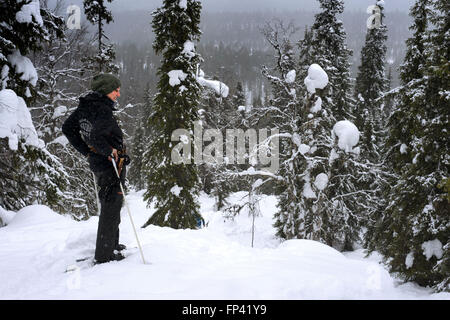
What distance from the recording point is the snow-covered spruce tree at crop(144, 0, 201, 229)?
14.1 metres

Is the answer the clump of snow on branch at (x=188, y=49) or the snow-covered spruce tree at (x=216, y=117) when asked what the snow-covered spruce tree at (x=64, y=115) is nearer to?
the clump of snow on branch at (x=188, y=49)

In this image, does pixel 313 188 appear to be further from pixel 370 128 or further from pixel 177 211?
pixel 370 128

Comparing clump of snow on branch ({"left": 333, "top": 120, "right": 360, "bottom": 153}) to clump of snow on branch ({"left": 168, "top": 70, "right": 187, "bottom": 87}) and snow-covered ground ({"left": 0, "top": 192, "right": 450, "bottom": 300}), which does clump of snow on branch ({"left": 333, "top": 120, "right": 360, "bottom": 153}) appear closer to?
snow-covered ground ({"left": 0, "top": 192, "right": 450, "bottom": 300})

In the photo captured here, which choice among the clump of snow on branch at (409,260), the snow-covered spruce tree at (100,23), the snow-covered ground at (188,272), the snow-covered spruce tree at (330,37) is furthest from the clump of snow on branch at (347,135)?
the snow-covered spruce tree at (100,23)

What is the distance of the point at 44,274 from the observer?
12.2 ft

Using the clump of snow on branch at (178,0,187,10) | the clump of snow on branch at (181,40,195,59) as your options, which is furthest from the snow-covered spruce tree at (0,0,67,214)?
the clump of snow on branch at (178,0,187,10)

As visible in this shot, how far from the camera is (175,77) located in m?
14.1

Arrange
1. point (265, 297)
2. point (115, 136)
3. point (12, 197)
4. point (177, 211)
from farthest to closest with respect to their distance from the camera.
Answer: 1. point (177, 211)
2. point (12, 197)
3. point (115, 136)
4. point (265, 297)

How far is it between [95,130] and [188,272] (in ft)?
7.43

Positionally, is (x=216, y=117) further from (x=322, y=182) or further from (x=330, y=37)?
(x=322, y=182)

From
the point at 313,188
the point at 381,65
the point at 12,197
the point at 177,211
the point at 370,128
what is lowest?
the point at 177,211

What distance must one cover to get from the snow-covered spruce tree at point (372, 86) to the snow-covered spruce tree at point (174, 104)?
15.6 m
